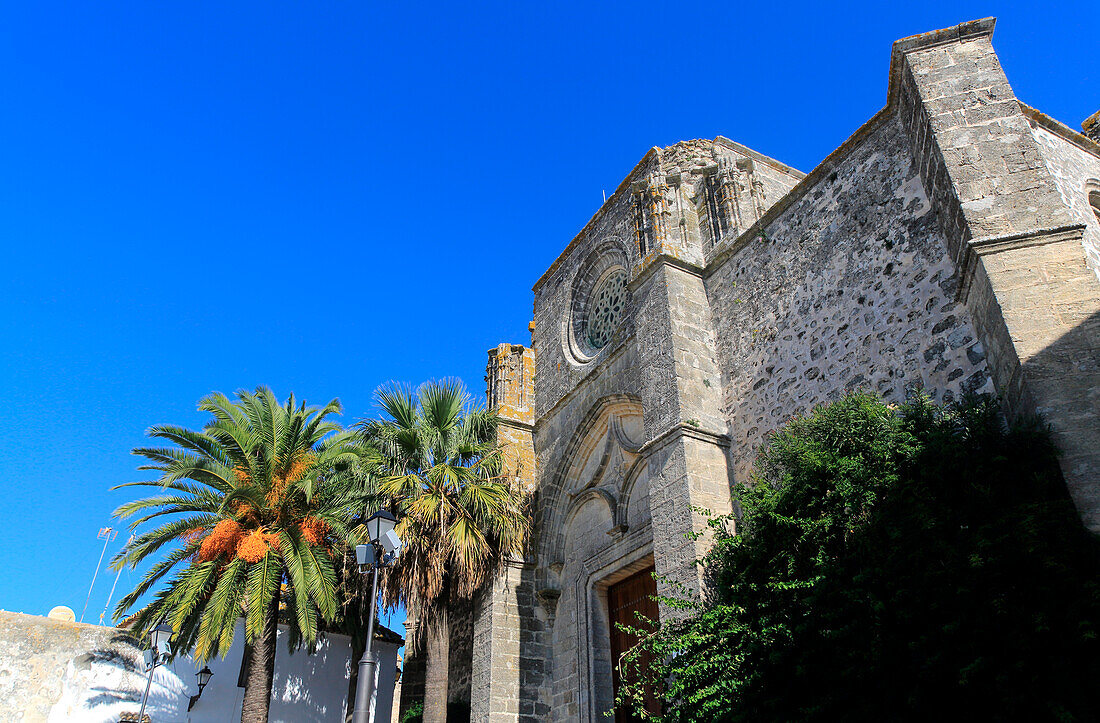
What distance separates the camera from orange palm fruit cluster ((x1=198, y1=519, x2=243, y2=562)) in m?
10.7

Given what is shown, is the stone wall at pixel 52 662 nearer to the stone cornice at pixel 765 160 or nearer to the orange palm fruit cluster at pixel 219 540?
the orange palm fruit cluster at pixel 219 540

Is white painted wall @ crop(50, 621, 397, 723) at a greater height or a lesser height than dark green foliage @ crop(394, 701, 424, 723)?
greater

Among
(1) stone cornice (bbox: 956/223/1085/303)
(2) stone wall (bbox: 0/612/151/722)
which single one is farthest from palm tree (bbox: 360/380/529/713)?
(1) stone cornice (bbox: 956/223/1085/303)

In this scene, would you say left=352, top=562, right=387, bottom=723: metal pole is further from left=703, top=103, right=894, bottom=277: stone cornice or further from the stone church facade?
left=703, top=103, right=894, bottom=277: stone cornice

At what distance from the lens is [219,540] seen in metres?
10.7

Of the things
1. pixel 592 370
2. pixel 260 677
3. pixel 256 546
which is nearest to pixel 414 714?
pixel 260 677

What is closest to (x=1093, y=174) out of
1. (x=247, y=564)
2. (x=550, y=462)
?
(x=550, y=462)

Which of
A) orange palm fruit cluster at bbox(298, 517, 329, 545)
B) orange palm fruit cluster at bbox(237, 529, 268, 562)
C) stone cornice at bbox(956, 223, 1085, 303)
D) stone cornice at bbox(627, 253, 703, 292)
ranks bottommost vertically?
orange palm fruit cluster at bbox(237, 529, 268, 562)

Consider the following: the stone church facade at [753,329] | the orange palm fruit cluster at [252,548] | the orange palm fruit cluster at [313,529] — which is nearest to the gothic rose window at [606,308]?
the stone church facade at [753,329]

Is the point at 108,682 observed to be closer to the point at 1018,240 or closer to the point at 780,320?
the point at 780,320

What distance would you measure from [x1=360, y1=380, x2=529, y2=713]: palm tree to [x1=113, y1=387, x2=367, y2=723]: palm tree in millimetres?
715

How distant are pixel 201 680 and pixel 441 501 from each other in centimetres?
527

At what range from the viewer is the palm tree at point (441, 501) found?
35.8ft

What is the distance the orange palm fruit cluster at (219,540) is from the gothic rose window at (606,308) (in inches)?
250
